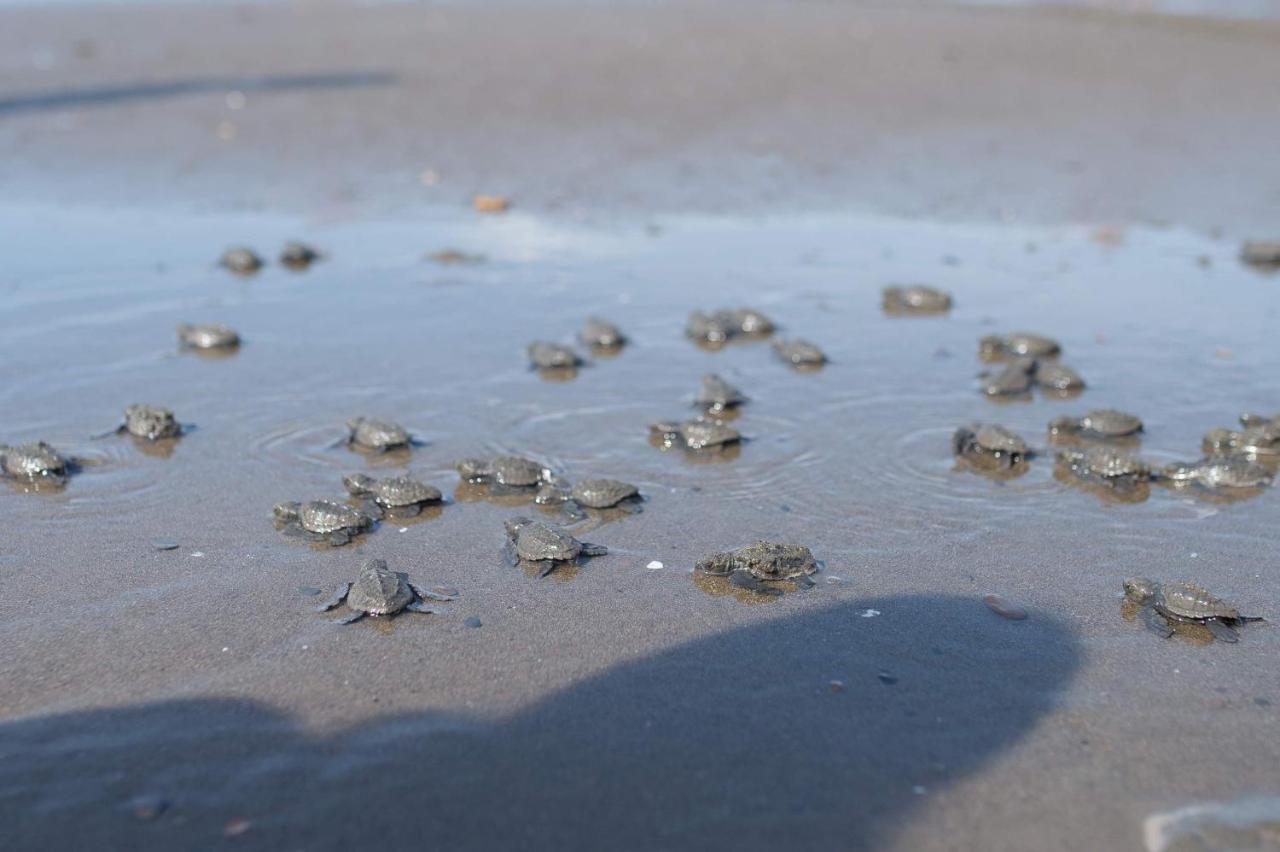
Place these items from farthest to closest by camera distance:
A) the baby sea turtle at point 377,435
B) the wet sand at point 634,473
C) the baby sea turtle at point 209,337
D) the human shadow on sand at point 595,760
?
the baby sea turtle at point 209,337 → the baby sea turtle at point 377,435 → the wet sand at point 634,473 → the human shadow on sand at point 595,760

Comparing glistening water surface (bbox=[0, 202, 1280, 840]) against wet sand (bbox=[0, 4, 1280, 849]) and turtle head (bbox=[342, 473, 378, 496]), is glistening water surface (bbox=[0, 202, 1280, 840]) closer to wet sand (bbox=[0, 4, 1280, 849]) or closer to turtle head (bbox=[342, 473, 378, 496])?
wet sand (bbox=[0, 4, 1280, 849])

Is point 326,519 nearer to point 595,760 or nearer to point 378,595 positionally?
point 378,595

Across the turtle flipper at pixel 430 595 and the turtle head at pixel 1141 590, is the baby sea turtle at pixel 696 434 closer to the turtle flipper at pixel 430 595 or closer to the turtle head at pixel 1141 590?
the turtle flipper at pixel 430 595

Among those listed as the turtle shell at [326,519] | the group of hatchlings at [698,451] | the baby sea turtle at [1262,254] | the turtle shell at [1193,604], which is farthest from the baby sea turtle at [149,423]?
the baby sea turtle at [1262,254]

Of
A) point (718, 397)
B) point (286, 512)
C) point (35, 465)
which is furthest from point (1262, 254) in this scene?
point (35, 465)

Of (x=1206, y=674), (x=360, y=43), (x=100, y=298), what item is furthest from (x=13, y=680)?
(x=360, y=43)

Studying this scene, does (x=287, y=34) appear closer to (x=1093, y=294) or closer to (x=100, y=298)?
(x=100, y=298)
